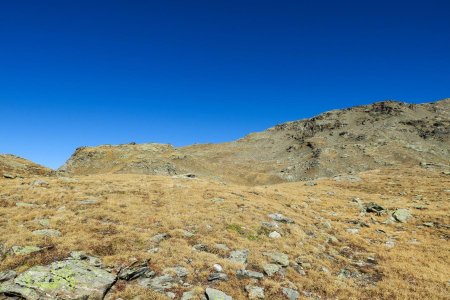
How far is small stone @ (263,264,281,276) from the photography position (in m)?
16.0

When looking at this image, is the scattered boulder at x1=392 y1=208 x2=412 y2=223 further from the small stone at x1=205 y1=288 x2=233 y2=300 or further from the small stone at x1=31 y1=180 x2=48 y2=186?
the small stone at x1=31 y1=180 x2=48 y2=186

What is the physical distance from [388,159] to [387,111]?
56120 millimetres

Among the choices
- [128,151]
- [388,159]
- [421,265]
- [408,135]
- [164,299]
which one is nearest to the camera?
[164,299]

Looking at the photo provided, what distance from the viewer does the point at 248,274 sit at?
15430 millimetres

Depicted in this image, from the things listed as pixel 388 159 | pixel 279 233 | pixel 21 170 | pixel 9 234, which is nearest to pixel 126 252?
pixel 9 234

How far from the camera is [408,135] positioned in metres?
122

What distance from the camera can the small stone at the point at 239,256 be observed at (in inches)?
668

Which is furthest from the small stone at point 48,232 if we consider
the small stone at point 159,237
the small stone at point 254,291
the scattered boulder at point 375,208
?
the scattered boulder at point 375,208

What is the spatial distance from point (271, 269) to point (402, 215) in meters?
22.7

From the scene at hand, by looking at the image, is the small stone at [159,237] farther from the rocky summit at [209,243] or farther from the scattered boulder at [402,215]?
the scattered boulder at [402,215]

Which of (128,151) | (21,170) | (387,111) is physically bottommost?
(21,170)

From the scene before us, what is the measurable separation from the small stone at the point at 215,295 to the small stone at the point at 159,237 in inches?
224

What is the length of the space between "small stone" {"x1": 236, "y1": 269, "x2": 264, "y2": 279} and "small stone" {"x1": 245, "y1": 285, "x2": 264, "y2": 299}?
965 mm

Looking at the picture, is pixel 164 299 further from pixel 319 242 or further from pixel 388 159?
pixel 388 159
